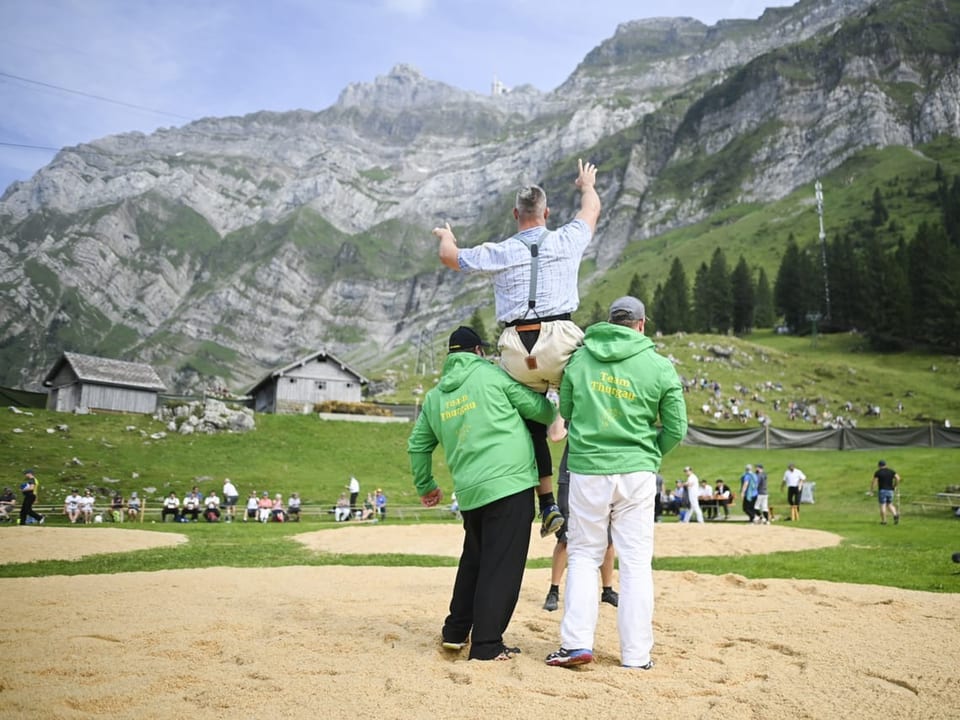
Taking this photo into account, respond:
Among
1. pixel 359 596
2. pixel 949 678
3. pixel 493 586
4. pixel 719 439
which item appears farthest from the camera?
pixel 719 439

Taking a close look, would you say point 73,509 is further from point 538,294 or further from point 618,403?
point 618,403

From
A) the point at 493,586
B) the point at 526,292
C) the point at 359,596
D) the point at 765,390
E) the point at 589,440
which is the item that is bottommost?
the point at 359,596

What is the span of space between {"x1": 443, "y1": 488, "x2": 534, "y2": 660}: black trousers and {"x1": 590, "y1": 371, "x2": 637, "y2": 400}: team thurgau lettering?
1.05 m

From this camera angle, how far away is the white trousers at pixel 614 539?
5.10 metres

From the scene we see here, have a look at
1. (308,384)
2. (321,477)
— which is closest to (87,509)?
(321,477)

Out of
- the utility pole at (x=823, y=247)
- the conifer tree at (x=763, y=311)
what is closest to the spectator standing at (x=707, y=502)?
the utility pole at (x=823, y=247)

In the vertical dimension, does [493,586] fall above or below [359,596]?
above

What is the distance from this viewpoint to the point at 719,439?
45875 mm

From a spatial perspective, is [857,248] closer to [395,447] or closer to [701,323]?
[701,323]

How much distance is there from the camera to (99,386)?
55.3 m

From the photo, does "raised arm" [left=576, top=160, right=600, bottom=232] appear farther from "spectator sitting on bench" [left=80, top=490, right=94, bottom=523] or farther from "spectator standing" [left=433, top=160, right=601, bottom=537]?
"spectator sitting on bench" [left=80, top=490, right=94, bottom=523]

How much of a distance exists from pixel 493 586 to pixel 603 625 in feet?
6.18

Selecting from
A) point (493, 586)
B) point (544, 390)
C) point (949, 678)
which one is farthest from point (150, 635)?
point (949, 678)

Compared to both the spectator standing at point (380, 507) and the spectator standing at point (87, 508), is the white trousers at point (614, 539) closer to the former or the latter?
the spectator standing at point (380, 507)
